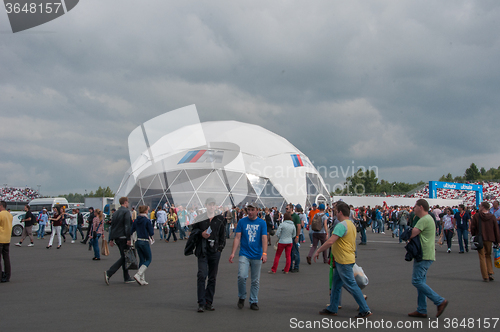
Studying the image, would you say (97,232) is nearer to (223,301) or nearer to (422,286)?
(223,301)

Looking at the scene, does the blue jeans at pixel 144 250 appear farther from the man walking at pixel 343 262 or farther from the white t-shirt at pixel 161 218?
the white t-shirt at pixel 161 218

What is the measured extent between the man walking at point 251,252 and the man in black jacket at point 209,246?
0.91 ft

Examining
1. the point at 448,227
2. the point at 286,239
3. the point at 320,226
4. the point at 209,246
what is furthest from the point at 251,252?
the point at 448,227

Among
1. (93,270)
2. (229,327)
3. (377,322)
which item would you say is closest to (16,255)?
(93,270)

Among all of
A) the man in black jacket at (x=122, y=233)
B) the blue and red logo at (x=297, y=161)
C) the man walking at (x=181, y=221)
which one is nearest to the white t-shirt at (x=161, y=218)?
the man walking at (x=181, y=221)

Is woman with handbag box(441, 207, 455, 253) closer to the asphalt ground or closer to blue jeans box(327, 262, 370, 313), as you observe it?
the asphalt ground

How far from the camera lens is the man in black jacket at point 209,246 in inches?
222

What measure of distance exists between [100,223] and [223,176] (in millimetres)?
16754

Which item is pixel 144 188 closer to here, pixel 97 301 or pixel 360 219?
pixel 360 219

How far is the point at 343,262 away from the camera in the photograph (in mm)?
5168

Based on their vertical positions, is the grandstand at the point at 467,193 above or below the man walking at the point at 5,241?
above

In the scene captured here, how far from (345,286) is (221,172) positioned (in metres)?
24.2

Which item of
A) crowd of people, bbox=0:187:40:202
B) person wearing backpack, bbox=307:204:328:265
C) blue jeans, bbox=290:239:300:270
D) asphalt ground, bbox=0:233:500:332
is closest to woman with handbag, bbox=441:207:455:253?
asphalt ground, bbox=0:233:500:332

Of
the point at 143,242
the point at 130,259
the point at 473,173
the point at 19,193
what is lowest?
the point at 130,259
